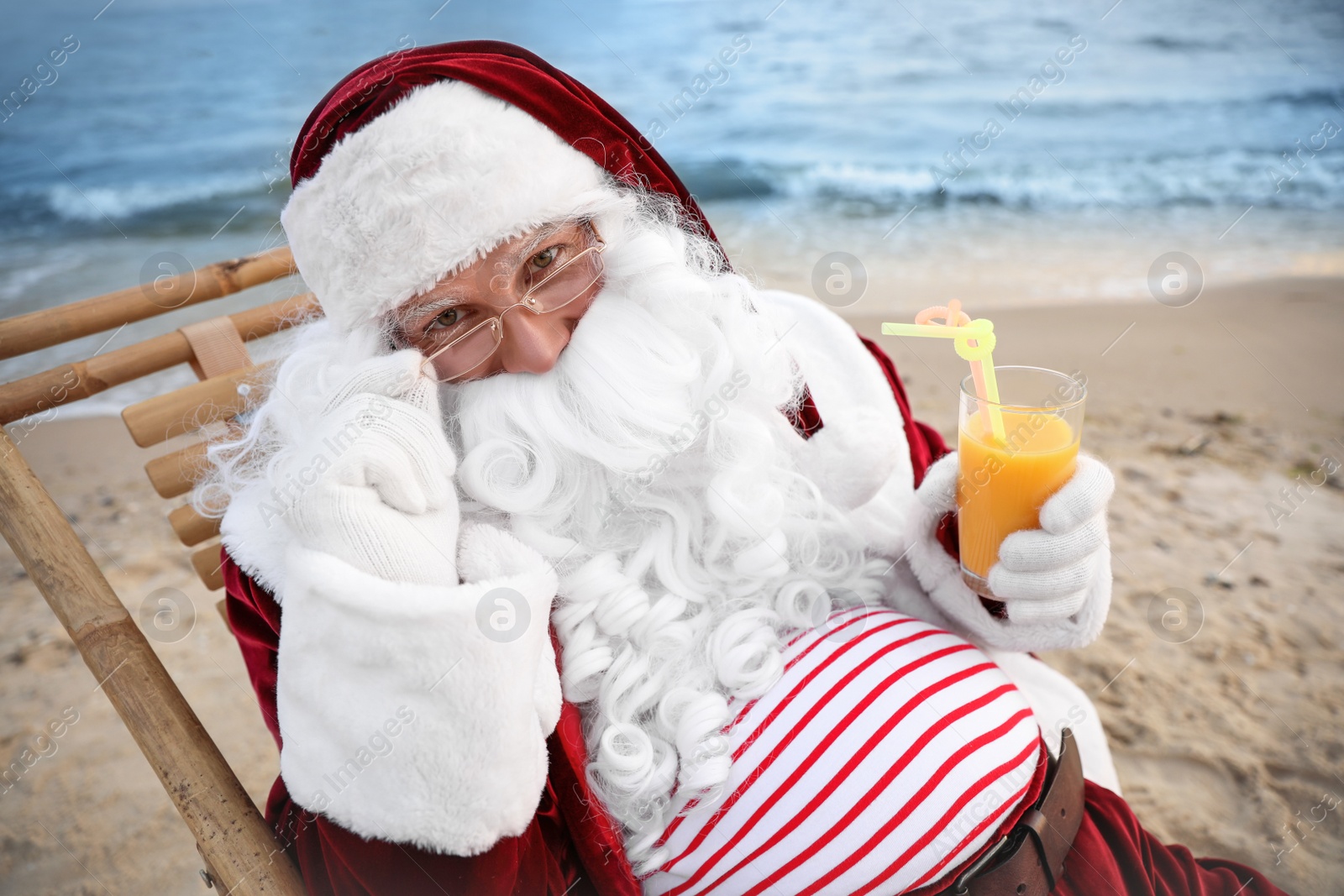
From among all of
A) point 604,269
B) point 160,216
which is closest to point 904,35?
point 160,216

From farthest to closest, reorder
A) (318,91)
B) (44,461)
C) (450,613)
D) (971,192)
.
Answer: (318,91)
(971,192)
(44,461)
(450,613)

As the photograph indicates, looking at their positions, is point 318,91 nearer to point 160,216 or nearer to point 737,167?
point 160,216

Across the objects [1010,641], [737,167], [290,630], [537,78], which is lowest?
[737,167]

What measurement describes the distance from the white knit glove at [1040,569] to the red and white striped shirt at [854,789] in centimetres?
19

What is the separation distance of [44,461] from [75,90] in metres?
11.2

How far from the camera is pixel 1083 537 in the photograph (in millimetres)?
1251

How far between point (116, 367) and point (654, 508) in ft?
4.22

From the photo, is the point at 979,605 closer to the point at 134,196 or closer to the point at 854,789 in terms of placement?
the point at 854,789

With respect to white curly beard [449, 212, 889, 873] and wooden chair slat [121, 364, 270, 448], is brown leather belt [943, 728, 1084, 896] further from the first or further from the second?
wooden chair slat [121, 364, 270, 448]

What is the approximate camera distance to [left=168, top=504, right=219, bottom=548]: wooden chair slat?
178cm

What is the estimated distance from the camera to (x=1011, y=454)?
4.01 ft

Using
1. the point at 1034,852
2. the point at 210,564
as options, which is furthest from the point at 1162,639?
the point at 210,564

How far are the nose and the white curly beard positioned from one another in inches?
0.8

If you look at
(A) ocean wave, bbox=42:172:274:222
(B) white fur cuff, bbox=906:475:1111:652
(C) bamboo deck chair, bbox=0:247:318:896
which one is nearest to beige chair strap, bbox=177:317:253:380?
(C) bamboo deck chair, bbox=0:247:318:896
